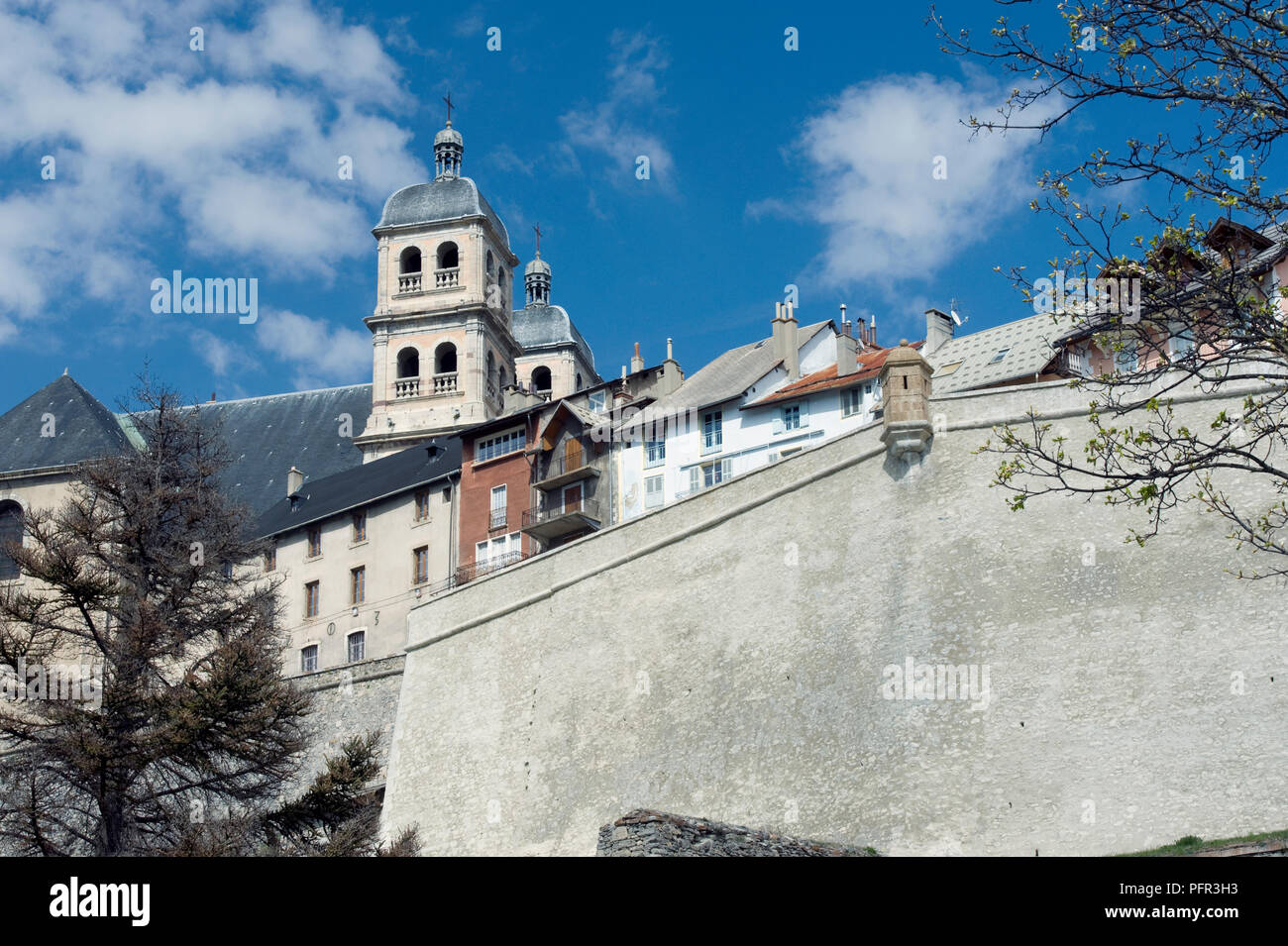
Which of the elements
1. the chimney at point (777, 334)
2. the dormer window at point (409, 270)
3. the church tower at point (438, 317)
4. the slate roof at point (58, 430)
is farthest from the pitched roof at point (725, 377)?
the dormer window at point (409, 270)

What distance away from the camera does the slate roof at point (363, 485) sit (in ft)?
172

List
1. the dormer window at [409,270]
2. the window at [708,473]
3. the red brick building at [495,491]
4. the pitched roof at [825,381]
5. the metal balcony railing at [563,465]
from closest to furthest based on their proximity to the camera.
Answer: the pitched roof at [825,381]
the window at [708,473]
the metal balcony railing at [563,465]
the red brick building at [495,491]
the dormer window at [409,270]

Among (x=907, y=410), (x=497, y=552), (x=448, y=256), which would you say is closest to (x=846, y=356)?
(x=497, y=552)

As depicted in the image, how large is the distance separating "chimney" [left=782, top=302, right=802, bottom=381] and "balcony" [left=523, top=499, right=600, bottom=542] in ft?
23.6

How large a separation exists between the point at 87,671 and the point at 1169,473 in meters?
23.9

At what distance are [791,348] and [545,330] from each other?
154 feet

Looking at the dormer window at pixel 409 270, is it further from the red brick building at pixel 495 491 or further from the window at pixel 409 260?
the red brick building at pixel 495 491

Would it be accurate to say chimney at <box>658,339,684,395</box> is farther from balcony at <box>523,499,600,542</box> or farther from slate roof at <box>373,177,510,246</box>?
slate roof at <box>373,177,510,246</box>

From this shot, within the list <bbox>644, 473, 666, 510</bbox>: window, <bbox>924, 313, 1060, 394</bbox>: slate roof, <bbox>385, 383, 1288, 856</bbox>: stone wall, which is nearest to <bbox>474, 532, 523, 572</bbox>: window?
<bbox>644, 473, 666, 510</bbox>: window

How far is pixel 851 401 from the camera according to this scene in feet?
136

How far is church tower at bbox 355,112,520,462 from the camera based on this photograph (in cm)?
6931

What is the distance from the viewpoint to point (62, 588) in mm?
26672

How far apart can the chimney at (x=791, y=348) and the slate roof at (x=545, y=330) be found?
146 feet
